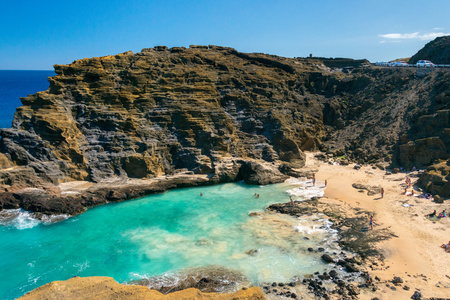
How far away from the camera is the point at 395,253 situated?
20969 mm

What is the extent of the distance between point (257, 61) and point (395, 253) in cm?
3657

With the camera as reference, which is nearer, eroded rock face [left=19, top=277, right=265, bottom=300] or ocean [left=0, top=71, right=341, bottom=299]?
eroded rock face [left=19, top=277, right=265, bottom=300]

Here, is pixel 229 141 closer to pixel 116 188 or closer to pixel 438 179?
pixel 116 188

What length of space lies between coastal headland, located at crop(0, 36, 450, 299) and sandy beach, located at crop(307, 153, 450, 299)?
0.13m

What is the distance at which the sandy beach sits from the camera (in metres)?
17.9

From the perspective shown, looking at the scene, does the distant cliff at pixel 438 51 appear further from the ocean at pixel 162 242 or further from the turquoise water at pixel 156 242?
the turquoise water at pixel 156 242

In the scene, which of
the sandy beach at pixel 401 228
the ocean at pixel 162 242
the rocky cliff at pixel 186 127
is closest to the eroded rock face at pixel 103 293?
the ocean at pixel 162 242

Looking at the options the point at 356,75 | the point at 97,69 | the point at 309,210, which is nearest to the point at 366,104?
the point at 356,75

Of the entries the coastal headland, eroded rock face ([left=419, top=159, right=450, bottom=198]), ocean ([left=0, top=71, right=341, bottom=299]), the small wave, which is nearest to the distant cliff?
the coastal headland

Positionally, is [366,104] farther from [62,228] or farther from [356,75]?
[62,228]

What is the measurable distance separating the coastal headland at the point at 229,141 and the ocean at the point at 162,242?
1.71m

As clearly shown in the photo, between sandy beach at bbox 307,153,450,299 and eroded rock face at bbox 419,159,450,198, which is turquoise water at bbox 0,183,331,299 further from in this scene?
eroded rock face at bbox 419,159,450,198

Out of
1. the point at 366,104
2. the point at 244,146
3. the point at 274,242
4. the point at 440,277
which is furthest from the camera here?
the point at 366,104

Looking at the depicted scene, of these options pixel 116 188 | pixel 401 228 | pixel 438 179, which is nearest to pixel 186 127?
pixel 116 188
